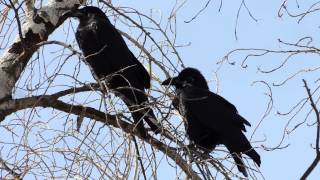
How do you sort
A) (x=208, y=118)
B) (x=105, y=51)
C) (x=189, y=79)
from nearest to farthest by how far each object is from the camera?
(x=105, y=51), (x=208, y=118), (x=189, y=79)

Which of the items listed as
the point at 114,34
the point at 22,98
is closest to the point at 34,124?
the point at 22,98

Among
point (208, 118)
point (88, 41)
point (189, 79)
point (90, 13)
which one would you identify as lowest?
point (208, 118)

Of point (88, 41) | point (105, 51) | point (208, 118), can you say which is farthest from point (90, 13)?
point (208, 118)

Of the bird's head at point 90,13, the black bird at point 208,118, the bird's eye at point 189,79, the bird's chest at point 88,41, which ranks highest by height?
the bird's head at point 90,13

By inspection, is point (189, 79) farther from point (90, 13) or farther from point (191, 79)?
point (90, 13)

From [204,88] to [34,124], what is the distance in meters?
2.64

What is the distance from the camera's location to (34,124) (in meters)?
3.66

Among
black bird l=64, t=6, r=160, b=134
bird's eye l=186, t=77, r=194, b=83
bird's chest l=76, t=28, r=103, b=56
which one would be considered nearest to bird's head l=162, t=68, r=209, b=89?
bird's eye l=186, t=77, r=194, b=83

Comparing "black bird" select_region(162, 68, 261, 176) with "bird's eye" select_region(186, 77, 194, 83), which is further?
"bird's eye" select_region(186, 77, 194, 83)

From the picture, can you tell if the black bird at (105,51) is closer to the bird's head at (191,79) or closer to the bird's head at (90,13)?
the bird's head at (90,13)

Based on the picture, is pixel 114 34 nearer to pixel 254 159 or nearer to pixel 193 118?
pixel 193 118

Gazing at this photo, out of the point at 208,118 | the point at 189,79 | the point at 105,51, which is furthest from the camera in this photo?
the point at 189,79

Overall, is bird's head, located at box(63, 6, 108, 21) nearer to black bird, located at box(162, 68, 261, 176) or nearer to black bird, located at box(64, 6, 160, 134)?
black bird, located at box(64, 6, 160, 134)

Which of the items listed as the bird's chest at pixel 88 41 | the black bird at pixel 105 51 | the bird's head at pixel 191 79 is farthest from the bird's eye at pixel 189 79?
the bird's chest at pixel 88 41
